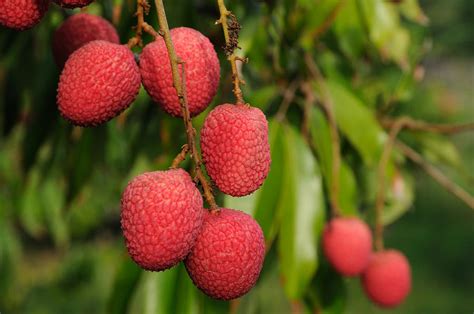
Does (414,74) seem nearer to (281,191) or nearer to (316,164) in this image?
(316,164)

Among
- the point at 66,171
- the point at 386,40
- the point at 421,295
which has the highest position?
the point at 386,40

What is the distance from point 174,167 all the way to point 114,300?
558 mm

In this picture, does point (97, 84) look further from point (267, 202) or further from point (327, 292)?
point (327, 292)

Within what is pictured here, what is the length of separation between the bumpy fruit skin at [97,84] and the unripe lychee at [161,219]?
0.09 metres

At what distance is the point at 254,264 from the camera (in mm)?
613

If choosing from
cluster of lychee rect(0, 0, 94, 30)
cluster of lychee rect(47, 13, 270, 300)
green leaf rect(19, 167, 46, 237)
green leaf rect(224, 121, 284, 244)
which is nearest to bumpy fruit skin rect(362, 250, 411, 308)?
green leaf rect(224, 121, 284, 244)

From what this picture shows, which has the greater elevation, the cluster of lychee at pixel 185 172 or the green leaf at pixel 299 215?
the cluster of lychee at pixel 185 172

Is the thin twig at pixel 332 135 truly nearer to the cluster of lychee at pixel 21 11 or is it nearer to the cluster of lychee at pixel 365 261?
the cluster of lychee at pixel 365 261

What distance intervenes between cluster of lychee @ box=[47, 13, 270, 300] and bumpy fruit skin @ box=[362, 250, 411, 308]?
70cm

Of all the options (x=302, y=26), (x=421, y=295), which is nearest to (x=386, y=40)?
(x=302, y=26)

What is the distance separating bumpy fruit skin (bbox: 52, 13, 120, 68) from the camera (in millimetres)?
712

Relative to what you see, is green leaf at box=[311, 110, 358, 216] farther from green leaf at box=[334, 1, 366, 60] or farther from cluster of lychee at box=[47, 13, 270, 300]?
cluster of lychee at box=[47, 13, 270, 300]

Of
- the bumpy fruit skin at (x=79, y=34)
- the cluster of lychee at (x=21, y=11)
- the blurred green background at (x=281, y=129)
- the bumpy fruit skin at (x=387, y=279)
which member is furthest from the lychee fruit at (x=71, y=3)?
the bumpy fruit skin at (x=387, y=279)

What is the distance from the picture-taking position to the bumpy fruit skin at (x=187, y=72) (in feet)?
2.07
